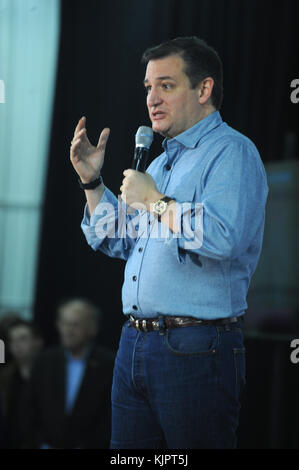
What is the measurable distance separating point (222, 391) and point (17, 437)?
6.84ft

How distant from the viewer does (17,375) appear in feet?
10.9

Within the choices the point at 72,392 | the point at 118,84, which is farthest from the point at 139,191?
the point at 118,84

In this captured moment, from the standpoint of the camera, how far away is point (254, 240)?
1.45 meters

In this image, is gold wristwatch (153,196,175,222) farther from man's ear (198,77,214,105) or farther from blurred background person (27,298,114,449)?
blurred background person (27,298,114,449)

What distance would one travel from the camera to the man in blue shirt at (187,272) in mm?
1349

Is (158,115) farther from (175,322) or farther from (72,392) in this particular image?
(72,392)

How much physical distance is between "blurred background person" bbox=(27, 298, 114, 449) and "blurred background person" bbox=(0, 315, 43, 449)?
0.09m

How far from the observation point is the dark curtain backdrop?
140 inches

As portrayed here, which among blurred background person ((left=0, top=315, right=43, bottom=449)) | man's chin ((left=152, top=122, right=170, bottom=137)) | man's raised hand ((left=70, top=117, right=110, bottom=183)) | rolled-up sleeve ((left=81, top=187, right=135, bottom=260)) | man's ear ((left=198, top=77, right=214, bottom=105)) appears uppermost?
man's ear ((left=198, top=77, right=214, bottom=105))

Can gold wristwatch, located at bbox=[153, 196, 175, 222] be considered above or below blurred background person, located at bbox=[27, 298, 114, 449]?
above

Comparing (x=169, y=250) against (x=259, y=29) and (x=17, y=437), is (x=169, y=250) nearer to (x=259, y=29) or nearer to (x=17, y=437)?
(x=17, y=437)

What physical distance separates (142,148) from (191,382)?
0.56 meters

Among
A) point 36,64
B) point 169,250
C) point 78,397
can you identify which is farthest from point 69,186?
point 169,250

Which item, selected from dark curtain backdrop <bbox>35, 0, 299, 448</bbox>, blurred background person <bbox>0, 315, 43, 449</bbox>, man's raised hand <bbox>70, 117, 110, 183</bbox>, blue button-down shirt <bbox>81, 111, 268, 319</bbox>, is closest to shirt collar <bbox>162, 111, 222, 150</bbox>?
blue button-down shirt <bbox>81, 111, 268, 319</bbox>
